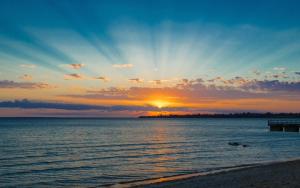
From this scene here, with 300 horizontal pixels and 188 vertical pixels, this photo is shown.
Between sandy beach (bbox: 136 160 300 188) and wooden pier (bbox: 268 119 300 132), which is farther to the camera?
wooden pier (bbox: 268 119 300 132)

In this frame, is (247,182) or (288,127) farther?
(288,127)

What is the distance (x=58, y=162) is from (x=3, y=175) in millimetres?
7150

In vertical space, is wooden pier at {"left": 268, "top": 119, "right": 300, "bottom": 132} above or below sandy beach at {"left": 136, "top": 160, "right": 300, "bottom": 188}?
above

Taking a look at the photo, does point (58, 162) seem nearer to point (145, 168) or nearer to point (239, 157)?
point (145, 168)

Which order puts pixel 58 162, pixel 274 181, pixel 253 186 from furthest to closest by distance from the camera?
1. pixel 58 162
2. pixel 274 181
3. pixel 253 186

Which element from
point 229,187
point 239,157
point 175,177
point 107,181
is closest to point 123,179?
point 107,181

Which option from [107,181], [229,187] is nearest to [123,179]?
[107,181]

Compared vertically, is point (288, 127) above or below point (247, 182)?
above

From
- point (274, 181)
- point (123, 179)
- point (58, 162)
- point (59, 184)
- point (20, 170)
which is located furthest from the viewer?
point (58, 162)

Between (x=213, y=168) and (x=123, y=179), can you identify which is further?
(x=213, y=168)

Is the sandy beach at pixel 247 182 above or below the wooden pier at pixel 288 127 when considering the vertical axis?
below

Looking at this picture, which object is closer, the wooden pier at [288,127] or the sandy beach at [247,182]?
the sandy beach at [247,182]

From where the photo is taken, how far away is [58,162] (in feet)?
101

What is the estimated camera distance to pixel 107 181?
22.4 m
